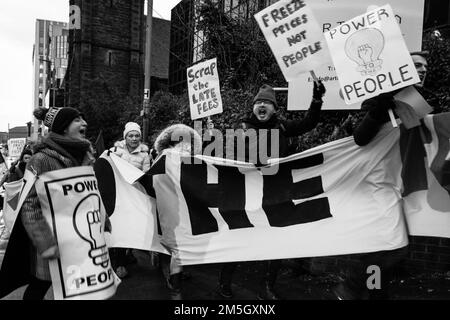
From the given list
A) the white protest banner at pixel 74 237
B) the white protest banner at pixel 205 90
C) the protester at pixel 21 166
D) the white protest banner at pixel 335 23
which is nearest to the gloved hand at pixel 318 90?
the white protest banner at pixel 335 23

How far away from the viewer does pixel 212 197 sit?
3.88 meters

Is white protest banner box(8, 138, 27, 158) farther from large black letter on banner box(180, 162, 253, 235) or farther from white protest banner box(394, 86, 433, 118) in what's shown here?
white protest banner box(394, 86, 433, 118)

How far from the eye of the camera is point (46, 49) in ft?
248

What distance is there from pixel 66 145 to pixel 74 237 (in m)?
0.68

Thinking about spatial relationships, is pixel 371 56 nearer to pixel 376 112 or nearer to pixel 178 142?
pixel 376 112

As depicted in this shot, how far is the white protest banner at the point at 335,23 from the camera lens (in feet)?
18.3

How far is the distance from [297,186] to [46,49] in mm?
81916

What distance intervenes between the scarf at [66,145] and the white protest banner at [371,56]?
6.67 feet

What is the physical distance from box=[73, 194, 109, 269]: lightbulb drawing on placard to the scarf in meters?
0.34

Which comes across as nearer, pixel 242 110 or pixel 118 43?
pixel 242 110

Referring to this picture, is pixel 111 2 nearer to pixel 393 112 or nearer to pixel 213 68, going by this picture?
pixel 213 68

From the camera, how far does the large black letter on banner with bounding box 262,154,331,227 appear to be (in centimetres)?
354
